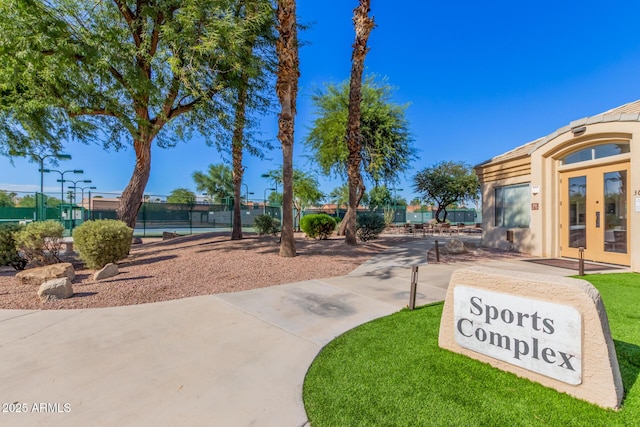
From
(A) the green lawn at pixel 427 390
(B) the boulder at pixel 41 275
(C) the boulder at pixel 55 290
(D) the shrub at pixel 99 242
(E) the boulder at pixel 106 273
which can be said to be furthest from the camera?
(D) the shrub at pixel 99 242

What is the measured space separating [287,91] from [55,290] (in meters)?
7.63

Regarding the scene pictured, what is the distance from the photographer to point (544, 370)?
2.80 metres

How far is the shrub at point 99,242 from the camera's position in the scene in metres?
7.37

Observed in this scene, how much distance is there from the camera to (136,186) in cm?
1093

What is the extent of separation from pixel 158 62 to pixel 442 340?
969 cm

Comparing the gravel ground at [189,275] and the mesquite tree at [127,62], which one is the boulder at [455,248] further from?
the mesquite tree at [127,62]

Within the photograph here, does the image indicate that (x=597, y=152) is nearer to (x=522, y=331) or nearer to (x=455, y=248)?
(x=455, y=248)

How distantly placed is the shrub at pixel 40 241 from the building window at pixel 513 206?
1469 centimetres

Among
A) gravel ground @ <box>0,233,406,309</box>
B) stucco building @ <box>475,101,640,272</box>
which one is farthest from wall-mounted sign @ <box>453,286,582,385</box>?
stucco building @ <box>475,101,640,272</box>

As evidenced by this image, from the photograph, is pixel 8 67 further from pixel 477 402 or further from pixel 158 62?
pixel 477 402

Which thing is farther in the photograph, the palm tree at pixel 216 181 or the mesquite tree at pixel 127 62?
the palm tree at pixel 216 181

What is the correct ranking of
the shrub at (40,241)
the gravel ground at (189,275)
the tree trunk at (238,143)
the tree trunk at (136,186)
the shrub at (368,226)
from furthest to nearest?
the shrub at (368,226), the tree trunk at (238,143), the tree trunk at (136,186), the shrub at (40,241), the gravel ground at (189,275)

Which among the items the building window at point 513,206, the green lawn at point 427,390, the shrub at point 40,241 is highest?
the building window at point 513,206

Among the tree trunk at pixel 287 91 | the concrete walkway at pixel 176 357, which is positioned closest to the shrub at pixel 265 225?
the tree trunk at pixel 287 91
